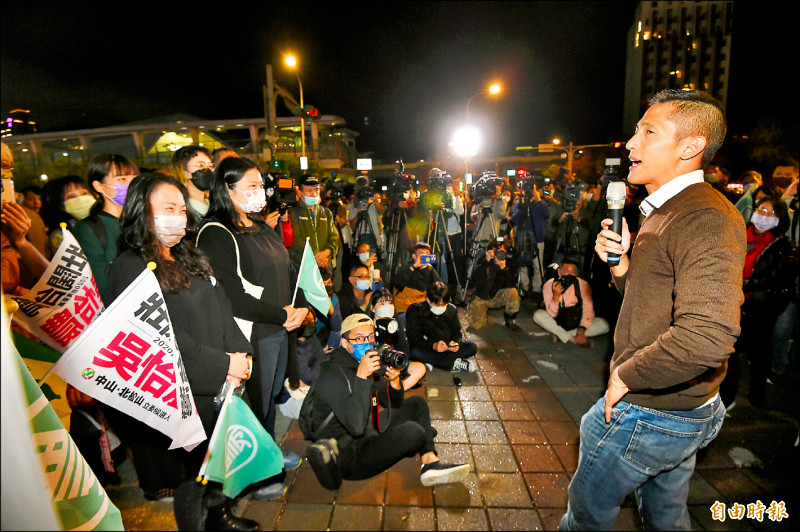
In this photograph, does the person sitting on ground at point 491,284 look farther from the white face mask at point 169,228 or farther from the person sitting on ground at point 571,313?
the white face mask at point 169,228

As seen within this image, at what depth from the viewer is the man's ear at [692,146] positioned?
1535 millimetres

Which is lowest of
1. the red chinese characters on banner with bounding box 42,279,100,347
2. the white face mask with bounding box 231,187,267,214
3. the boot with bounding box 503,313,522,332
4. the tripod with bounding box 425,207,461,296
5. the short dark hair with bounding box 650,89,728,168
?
the boot with bounding box 503,313,522,332

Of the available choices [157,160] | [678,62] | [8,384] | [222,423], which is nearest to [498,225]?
[222,423]

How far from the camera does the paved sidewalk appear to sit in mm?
2529

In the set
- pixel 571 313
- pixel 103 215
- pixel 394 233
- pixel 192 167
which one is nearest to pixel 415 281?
pixel 394 233

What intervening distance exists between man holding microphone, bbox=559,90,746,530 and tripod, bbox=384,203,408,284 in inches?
206

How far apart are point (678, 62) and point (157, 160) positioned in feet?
228

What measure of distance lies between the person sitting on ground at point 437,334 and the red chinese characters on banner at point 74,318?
343 cm

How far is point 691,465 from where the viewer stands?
5.52ft

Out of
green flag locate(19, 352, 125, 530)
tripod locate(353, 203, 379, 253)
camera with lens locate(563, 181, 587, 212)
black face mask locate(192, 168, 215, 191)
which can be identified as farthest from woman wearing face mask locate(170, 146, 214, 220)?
camera with lens locate(563, 181, 587, 212)

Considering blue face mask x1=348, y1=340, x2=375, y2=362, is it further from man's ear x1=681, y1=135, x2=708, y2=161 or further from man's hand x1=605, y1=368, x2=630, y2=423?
man's ear x1=681, y1=135, x2=708, y2=161

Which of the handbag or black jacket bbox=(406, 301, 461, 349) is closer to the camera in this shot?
the handbag

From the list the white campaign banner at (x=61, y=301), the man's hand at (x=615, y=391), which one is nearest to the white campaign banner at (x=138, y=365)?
the white campaign banner at (x=61, y=301)

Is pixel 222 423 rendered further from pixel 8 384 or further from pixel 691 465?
pixel 691 465
